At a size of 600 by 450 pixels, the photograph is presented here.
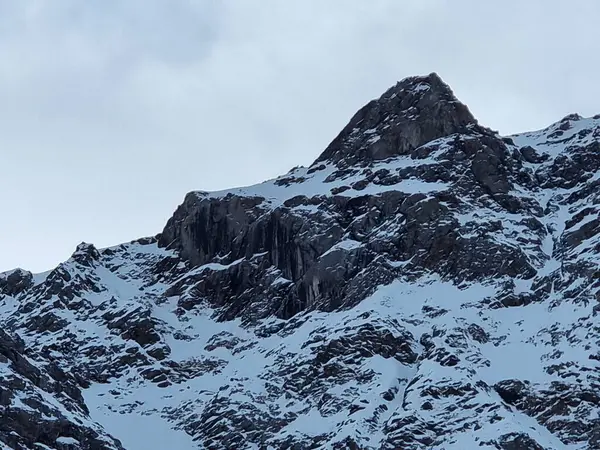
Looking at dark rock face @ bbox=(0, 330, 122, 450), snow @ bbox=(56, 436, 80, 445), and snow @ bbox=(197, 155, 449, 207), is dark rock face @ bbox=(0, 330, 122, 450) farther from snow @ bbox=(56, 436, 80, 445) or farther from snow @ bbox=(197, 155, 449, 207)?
snow @ bbox=(197, 155, 449, 207)

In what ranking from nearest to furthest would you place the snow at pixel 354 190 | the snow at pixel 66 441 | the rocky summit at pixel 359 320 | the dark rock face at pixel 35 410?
the dark rock face at pixel 35 410, the snow at pixel 66 441, the rocky summit at pixel 359 320, the snow at pixel 354 190

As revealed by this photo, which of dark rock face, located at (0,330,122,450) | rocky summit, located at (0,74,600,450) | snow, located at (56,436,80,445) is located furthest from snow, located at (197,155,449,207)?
snow, located at (56,436,80,445)

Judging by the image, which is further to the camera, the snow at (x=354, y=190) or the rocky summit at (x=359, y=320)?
the snow at (x=354, y=190)

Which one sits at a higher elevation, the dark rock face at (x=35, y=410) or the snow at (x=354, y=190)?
the snow at (x=354, y=190)

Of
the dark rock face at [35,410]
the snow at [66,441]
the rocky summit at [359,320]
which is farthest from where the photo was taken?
the rocky summit at [359,320]

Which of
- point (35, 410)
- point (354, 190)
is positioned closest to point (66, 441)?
point (35, 410)

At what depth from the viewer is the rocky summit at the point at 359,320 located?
143m

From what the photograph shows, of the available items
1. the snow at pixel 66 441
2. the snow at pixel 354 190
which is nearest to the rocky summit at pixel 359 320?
the snow at pixel 66 441

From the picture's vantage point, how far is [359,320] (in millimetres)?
159625

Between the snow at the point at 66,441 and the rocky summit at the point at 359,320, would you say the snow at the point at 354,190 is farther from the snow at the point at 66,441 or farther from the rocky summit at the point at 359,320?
the snow at the point at 66,441

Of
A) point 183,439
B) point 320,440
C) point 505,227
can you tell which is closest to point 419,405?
point 320,440

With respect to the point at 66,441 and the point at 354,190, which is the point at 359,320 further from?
the point at 66,441

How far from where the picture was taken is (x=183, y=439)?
15762 cm

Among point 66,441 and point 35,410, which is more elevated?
point 35,410
